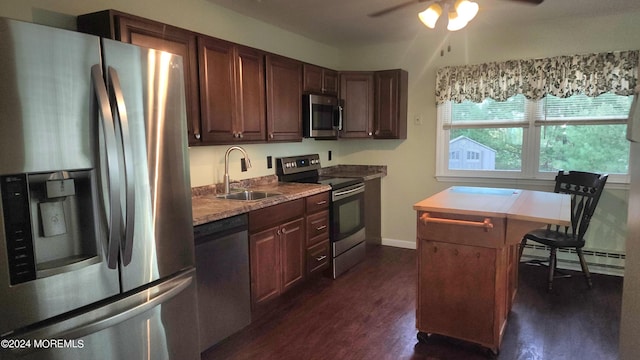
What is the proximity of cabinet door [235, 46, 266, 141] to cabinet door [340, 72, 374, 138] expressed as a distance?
55.2 inches

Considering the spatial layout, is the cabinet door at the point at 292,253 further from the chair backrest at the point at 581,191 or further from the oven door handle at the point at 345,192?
the chair backrest at the point at 581,191

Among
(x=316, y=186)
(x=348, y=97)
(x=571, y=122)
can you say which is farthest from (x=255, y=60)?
(x=571, y=122)

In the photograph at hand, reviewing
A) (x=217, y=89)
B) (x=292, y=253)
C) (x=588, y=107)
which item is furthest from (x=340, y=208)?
(x=588, y=107)

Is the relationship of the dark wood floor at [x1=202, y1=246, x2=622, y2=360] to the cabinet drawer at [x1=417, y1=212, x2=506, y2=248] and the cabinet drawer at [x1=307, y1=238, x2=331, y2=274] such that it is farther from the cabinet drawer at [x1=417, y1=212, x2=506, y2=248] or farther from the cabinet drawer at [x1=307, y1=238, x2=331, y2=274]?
the cabinet drawer at [x1=417, y1=212, x2=506, y2=248]

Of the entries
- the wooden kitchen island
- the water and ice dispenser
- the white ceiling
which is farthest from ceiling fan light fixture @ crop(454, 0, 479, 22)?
the water and ice dispenser

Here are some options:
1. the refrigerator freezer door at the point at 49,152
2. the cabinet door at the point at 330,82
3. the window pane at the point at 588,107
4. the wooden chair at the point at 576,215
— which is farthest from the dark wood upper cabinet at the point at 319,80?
the refrigerator freezer door at the point at 49,152

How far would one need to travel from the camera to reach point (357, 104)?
4.34 metres

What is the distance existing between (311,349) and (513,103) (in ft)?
10.4

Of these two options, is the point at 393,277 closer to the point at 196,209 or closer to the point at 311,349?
the point at 311,349

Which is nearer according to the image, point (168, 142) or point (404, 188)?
point (168, 142)

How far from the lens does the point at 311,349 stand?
2480 millimetres

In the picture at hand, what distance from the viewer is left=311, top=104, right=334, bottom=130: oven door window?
379 cm

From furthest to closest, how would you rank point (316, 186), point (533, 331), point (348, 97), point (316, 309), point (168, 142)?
point (348, 97)
point (316, 186)
point (316, 309)
point (533, 331)
point (168, 142)

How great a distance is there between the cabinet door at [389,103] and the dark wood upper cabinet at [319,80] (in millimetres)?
506
